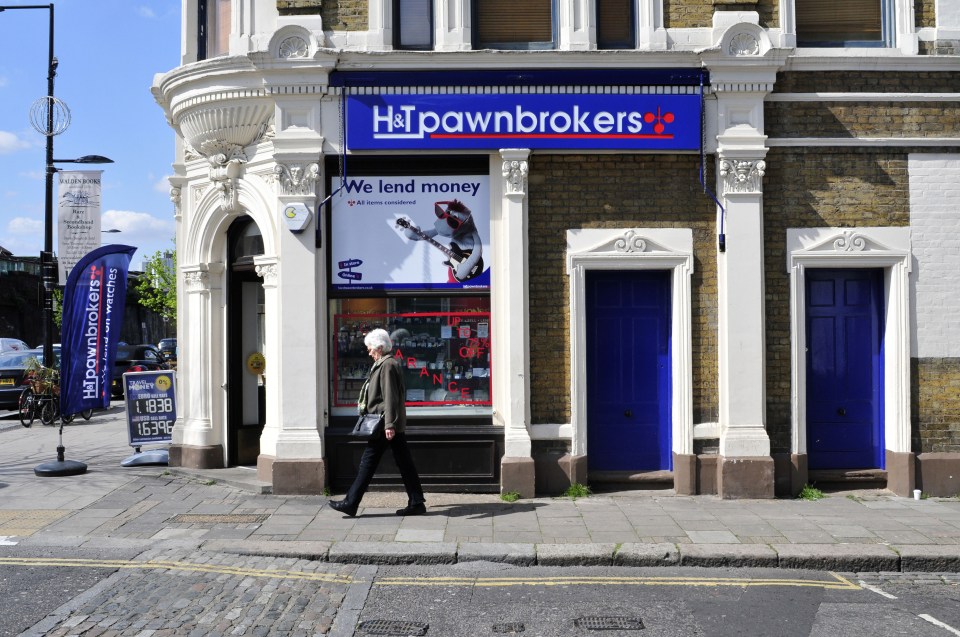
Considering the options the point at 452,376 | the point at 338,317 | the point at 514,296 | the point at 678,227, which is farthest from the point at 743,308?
the point at 338,317

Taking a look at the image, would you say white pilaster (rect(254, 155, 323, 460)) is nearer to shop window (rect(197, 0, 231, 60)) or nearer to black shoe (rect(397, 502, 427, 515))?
black shoe (rect(397, 502, 427, 515))

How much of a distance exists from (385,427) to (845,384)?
17.1 ft

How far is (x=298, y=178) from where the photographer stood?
9.41 meters

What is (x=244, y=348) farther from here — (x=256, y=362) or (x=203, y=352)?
Result: (x=203, y=352)

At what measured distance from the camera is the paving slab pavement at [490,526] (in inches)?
275

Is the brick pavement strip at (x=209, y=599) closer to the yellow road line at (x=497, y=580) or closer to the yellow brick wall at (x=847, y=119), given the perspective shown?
the yellow road line at (x=497, y=580)

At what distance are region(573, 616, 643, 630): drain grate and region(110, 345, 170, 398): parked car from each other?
817 inches

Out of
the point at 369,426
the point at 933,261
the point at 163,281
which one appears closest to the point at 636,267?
the point at 933,261

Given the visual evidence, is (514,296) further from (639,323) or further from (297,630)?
(297,630)

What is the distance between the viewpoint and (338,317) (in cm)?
969

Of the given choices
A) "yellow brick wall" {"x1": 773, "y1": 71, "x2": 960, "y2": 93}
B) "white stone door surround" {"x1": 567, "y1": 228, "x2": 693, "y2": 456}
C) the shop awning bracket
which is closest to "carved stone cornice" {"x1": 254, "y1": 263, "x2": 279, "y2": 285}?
"white stone door surround" {"x1": 567, "y1": 228, "x2": 693, "y2": 456}

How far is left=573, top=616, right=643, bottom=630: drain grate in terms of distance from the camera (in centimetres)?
548

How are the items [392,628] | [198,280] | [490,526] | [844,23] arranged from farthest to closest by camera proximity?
[198,280]
[844,23]
[490,526]
[392,628]

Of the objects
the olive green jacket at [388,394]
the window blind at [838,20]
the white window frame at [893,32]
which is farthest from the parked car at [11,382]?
the window blind at [838,20]
